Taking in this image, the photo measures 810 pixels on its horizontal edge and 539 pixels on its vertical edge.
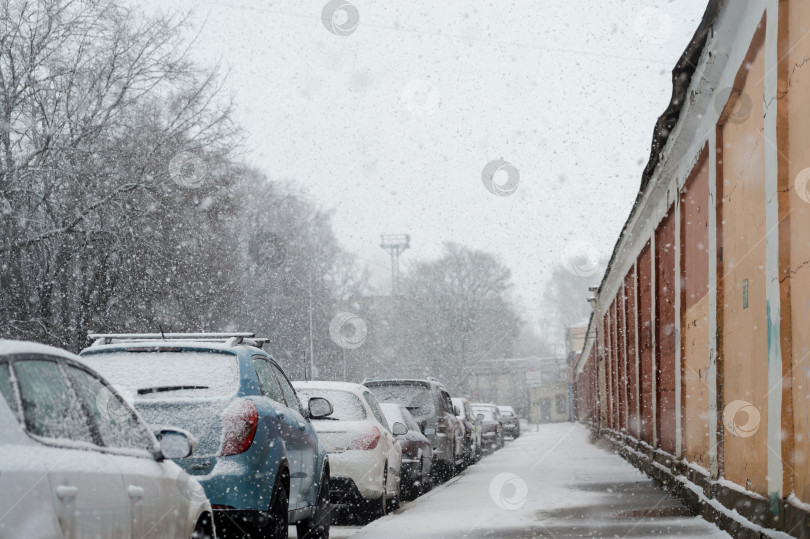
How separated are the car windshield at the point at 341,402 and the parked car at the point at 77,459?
633cm

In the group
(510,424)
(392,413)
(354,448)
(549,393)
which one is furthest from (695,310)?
(549,393)

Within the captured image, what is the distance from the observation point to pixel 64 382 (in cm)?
425

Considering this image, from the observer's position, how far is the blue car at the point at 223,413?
6.84m

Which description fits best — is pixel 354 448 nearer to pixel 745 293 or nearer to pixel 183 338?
pixel 183 338

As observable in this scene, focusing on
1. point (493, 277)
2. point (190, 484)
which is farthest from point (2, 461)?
point (493, 277)

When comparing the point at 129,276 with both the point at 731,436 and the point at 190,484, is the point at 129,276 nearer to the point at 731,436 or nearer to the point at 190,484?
the point at 731,436

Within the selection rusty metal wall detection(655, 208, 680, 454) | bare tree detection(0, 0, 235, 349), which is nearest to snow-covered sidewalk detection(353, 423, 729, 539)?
rusty metal wall detection(655, 208, 680, 454)

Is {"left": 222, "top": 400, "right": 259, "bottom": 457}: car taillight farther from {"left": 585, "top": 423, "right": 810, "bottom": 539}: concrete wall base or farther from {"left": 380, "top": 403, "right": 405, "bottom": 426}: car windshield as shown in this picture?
{"left": 380, "top": 403, "right": 405, "bottom": 426}: car windshield

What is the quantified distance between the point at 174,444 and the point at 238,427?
1.88 m

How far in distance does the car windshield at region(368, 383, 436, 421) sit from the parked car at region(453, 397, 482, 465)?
4348 mm

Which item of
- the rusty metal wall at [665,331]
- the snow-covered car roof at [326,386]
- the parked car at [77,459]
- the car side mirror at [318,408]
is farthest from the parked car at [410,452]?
the parked car at [77,459]

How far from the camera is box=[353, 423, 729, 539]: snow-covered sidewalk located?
31.2ft

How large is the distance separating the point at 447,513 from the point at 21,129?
15.2 metres

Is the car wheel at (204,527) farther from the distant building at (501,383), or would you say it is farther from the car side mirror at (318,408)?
the distant building at (501,383)
